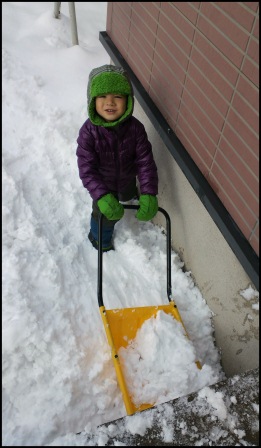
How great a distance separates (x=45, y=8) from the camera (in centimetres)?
554

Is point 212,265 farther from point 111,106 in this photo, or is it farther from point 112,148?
point 111,106

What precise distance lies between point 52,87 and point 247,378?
3799 mm

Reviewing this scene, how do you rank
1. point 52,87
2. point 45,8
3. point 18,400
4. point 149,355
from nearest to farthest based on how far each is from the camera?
point 18,400
point 149,355
point 52,87
point 45,8

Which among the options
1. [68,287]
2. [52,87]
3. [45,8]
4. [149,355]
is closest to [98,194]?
[68,287]

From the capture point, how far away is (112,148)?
9.07ft

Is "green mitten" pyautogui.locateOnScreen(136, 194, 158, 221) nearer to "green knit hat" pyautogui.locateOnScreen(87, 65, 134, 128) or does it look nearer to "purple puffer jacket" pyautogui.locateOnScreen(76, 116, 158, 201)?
"purple puffer jacket" pyautogui.locateOnScreen(76, 116, 158, 201)

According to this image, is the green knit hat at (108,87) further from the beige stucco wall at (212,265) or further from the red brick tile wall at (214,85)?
the beige stucco wall at (212,265)

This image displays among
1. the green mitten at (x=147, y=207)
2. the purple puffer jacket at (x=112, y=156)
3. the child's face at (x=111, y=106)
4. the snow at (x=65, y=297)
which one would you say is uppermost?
the child's face at (x=111, y=106)

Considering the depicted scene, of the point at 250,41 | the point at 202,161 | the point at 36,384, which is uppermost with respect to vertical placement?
the point at 250,41

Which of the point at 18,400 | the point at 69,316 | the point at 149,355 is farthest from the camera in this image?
the point at 69,316

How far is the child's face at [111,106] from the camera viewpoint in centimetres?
247

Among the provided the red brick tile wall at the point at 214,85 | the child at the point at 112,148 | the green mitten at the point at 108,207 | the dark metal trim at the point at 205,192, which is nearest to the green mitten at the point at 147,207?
the child at the point at 112,148

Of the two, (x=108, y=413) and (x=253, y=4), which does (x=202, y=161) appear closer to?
(x=253, y=4)

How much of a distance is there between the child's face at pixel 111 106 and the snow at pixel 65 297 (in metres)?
1.09
